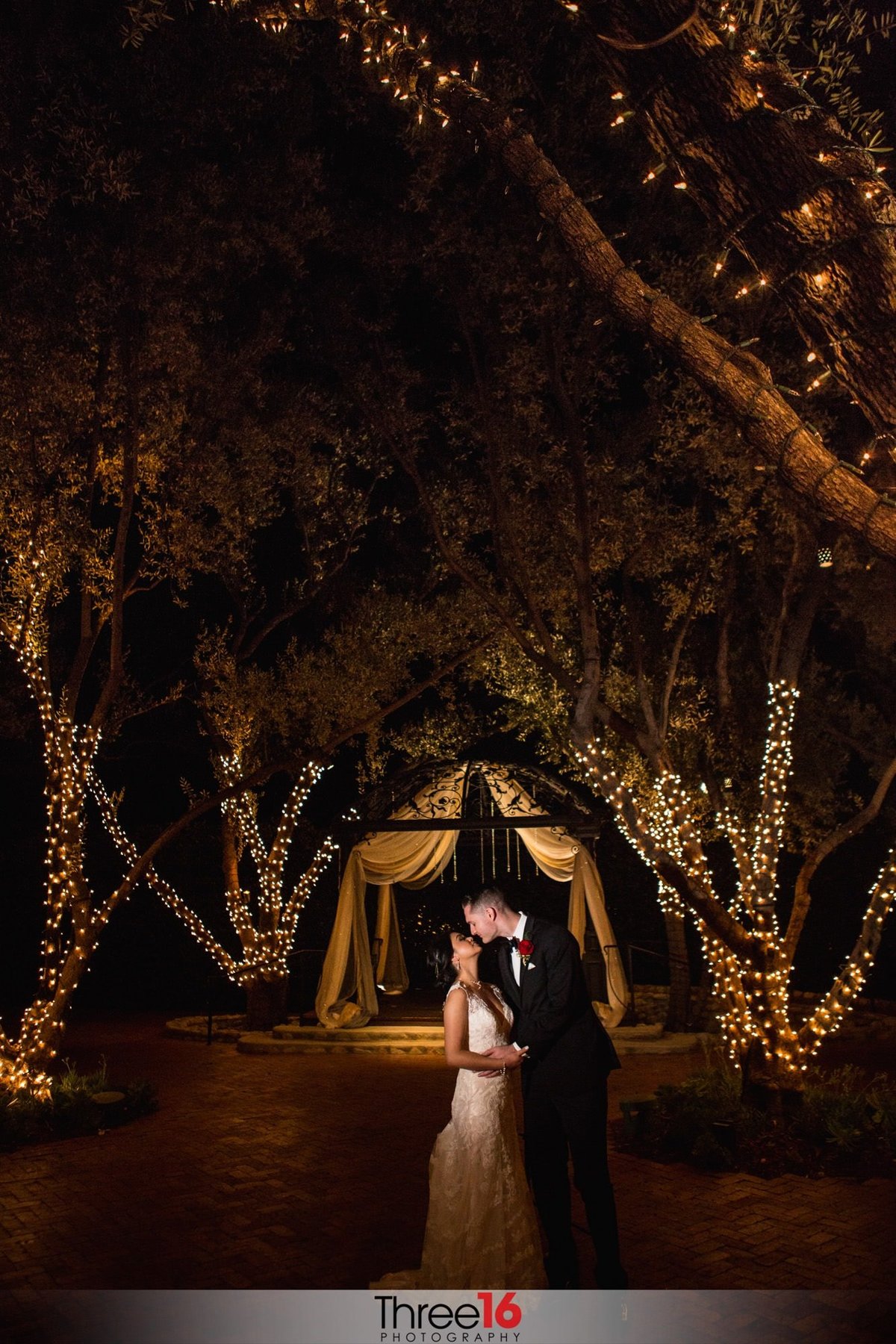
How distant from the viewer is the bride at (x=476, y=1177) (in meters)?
4.27

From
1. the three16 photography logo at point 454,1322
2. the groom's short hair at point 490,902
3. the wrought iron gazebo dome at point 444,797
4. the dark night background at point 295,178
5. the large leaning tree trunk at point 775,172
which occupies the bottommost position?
the three16 photography logo at point 454,1322

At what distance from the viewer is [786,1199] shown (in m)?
5.95

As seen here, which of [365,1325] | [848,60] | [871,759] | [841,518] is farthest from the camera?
[871,759]

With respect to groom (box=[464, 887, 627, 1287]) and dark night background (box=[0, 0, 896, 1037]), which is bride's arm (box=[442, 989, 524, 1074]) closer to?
groom (box=[464, 887, 627, 1287])

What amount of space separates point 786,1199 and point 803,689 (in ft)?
26.2

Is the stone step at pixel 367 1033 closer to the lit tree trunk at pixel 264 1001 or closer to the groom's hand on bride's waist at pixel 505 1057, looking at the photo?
the lit tree trunk at pixel 264 1001

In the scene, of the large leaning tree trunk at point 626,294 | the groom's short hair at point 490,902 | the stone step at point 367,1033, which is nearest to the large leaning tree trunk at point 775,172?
the large leaning tree trunk at point 626,294

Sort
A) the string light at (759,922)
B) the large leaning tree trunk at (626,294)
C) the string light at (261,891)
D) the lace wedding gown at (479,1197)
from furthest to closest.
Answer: the string light at (261,891) < the string light at (759,922) < the lace wedding gown at (479,1197) < the large leaning tree trunk at (626,294)

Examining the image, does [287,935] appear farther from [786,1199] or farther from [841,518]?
[841,518]

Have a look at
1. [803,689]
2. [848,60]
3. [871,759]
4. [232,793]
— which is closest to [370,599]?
[232,793]

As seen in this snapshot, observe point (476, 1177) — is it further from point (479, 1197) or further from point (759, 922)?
point (759, 922)

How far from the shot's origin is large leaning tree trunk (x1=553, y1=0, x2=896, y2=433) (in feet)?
10.4

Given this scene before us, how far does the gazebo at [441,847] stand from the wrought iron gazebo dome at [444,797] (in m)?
0.01

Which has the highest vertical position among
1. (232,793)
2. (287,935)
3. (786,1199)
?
(232,793)
